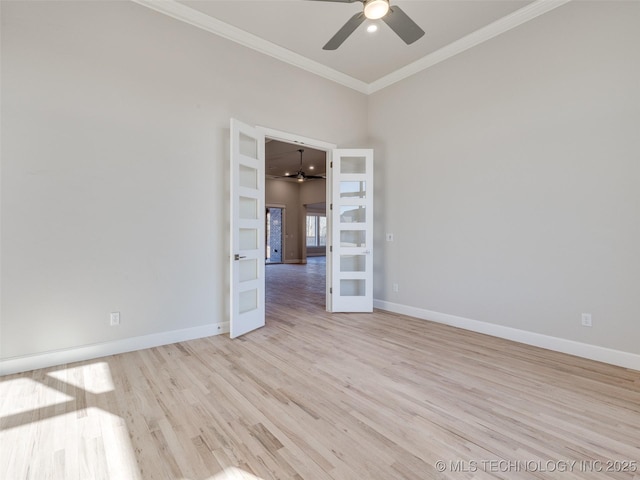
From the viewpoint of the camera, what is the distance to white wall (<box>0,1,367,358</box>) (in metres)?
2.58

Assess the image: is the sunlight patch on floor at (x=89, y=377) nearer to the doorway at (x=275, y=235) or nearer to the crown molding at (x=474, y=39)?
the crown molding at (x=474, y=39)

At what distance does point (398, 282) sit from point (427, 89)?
2.96 metres

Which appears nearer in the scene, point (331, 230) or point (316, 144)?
point (316, 144)

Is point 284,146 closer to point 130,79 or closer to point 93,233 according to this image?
point 130,79

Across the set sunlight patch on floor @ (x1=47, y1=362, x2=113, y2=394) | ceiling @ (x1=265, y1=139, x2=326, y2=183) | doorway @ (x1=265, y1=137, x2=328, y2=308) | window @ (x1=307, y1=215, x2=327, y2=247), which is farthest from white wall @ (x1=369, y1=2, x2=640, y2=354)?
window @ (x1=307, y1=215, x2=327, y2=247)

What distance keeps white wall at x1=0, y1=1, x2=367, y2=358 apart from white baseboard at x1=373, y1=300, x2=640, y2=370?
2.94 m

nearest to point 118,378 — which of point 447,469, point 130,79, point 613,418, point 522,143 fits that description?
point 447,469

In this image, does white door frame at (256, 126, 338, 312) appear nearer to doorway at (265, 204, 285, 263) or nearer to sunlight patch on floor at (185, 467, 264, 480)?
sunlight patch on floor at (185, 467, 264, 480)

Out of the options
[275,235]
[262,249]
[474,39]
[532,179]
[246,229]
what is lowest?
[262,249]

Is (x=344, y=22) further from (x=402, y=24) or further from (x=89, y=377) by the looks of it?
(x=89, y=377)

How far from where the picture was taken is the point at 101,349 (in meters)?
2.91

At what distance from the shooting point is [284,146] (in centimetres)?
799

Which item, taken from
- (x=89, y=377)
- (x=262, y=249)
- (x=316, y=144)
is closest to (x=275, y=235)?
(x=316, y=144)

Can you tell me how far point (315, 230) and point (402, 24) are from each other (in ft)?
44.1
